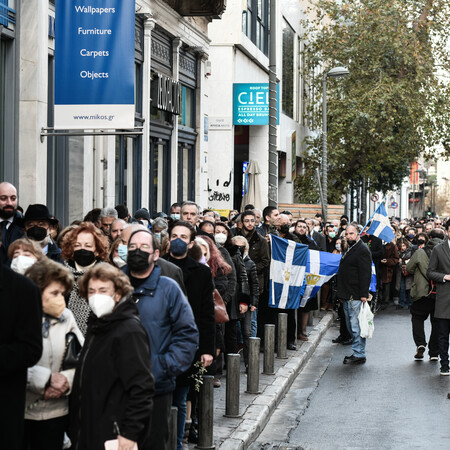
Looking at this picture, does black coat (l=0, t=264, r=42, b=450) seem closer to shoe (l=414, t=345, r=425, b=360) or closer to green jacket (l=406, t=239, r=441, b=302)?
green jacket (l=406, t=239, r=441, b=302)

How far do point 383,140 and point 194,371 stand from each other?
105ft

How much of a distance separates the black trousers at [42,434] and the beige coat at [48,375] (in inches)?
1.4

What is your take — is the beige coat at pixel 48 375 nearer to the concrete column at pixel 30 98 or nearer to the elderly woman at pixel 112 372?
the elderly woman at pixel 112 372

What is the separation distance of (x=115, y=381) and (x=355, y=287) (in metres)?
9.91

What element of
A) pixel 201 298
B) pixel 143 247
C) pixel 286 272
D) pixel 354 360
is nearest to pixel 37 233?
pixel 201 298

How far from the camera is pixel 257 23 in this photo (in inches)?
1383

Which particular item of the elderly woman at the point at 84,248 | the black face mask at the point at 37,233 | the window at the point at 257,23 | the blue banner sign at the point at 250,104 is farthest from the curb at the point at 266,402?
the window at the point at 257,23

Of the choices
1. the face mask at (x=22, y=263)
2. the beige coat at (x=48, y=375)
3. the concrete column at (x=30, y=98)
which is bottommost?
the beige coat at (x=48, y=375)

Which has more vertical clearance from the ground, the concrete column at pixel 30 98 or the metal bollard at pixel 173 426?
the concrete column at pixel 30 98

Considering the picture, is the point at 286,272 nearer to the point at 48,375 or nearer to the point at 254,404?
the point at 254,404

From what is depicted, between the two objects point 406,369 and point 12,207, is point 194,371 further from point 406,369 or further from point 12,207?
point 406,369

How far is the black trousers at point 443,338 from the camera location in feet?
42.9

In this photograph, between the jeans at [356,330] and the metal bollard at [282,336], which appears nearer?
the metal bollard at [282,336]

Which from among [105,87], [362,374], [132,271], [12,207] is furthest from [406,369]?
[132,271]
